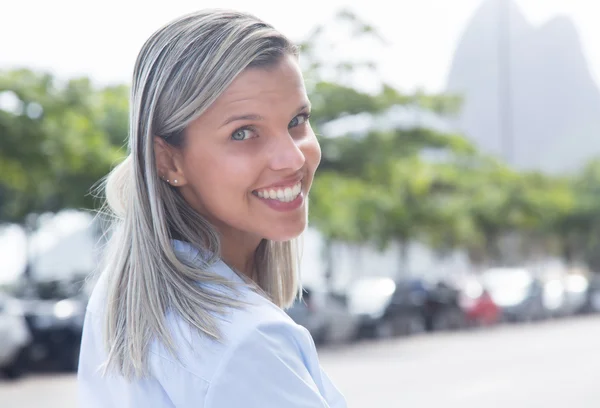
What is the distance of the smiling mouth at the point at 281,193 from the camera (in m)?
1.60

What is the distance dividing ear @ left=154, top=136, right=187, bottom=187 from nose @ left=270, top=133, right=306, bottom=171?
0.52ft

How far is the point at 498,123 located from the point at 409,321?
67.3 meters

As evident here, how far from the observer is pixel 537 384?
1276 cm

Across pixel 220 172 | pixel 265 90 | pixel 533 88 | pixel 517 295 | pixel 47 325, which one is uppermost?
pixel 265 90

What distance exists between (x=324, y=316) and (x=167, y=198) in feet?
56.6

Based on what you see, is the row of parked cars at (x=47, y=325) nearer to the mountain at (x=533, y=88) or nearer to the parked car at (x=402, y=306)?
the parked car at (x=402, y=306)

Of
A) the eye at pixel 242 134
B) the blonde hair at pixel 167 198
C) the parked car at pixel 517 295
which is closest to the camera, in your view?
the blonde hair at pixel 167 198

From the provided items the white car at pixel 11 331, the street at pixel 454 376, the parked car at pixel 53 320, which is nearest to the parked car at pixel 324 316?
the street at pixel 454 376

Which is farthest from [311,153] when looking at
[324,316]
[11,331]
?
[324,316]

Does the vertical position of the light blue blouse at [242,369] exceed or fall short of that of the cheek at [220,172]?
it falls short

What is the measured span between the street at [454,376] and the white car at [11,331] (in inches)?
15.9

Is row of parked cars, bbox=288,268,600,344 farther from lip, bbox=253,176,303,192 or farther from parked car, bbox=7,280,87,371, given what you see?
lip, bbox=253,176,303,192

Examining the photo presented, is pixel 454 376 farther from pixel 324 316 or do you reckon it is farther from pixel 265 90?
pixel 265 90

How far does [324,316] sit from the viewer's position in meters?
18.8
